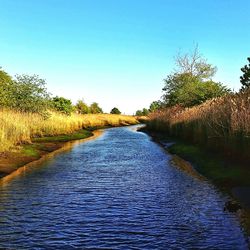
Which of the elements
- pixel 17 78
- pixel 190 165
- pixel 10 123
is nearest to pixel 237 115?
pixel 190 165

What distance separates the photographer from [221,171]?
15.2 m

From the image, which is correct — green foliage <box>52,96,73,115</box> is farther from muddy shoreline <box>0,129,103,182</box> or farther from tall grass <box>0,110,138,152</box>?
muddy shoreline <box>0,129,103,182</box>

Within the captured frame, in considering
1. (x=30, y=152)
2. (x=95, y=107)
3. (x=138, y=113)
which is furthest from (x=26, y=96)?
(x=138, y=113)

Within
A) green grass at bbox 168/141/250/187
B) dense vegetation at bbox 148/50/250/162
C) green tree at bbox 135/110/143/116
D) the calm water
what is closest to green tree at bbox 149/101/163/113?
dense vegetation at bbox 148/50/250/162

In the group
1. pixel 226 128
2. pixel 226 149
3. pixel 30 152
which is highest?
pixel 226 128

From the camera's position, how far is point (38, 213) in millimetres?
9906

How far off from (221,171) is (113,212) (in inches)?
257

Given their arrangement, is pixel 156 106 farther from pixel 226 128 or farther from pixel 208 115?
pixel 226 128

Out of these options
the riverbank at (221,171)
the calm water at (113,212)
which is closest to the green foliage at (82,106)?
the riverbank at (221,171)

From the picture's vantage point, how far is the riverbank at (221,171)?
11.3 m

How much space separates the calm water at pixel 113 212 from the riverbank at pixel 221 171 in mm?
430

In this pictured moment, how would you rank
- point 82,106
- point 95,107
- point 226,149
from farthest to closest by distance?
point 95,107 → point 82,106 → point 226,149

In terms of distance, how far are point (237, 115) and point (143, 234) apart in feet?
30.0

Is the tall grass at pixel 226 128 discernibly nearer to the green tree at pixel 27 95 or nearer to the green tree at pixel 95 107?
the green tree at pixel 27 95
